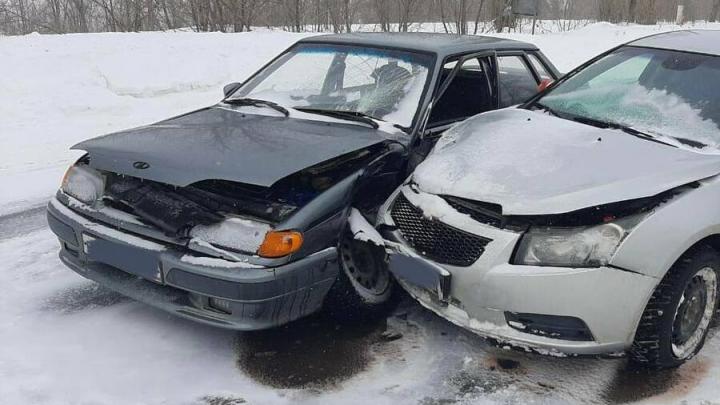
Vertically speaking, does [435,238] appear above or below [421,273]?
above

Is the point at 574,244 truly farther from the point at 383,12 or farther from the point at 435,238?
the point at 383,12

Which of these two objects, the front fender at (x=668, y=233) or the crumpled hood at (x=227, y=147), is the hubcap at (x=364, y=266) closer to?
the crumpled hood at (x=227, y=147)

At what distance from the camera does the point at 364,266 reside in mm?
3580

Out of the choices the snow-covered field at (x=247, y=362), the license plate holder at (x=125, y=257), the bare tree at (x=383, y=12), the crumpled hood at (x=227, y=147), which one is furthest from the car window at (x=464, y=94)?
the bare tree at (x=383, y=12)

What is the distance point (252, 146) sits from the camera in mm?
3416

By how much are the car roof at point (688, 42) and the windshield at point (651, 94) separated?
60 millimetres

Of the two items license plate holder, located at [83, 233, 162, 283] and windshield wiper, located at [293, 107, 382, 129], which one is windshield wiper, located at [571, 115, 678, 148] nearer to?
windshield wiper, located at [293, 107, 382, 129]

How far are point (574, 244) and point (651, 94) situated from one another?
1619mm

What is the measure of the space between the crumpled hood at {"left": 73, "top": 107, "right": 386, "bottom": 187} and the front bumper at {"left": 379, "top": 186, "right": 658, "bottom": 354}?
90cm

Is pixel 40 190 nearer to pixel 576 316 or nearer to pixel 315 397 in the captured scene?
pixel 315 397

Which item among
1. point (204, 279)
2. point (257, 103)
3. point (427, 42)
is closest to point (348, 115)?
point (257, 103)

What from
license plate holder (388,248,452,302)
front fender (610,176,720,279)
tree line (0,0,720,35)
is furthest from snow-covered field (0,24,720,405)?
tree line (0,0,720,35)

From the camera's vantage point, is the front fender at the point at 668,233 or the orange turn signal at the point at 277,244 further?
the orange turn signal at the point at 277,244

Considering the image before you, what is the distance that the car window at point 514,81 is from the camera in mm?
4816
